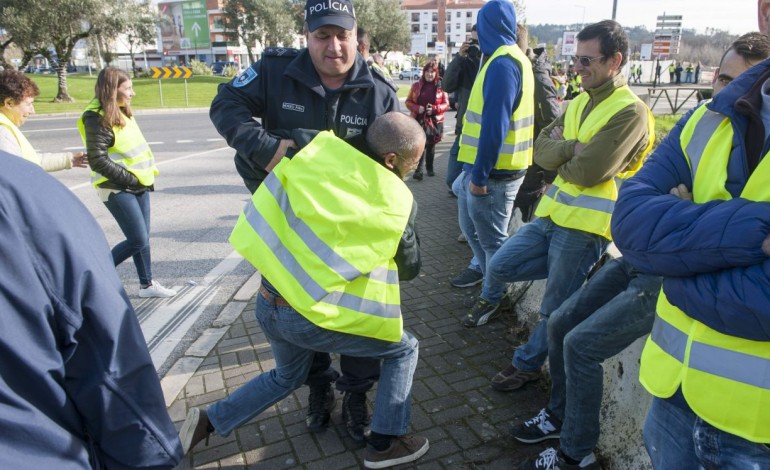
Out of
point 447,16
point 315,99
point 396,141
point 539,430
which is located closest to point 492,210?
point 539,430

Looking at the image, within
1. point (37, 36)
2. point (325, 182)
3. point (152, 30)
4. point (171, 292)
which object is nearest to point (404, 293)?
point (171, 292)

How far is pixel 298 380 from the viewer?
2.61 metres

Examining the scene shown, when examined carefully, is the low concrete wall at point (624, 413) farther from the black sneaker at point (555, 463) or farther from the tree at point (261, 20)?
the tree at point (261, 20)

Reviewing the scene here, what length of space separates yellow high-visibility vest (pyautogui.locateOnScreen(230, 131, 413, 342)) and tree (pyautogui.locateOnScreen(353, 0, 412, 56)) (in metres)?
51.1

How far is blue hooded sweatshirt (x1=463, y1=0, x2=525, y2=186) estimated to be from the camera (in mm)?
3725

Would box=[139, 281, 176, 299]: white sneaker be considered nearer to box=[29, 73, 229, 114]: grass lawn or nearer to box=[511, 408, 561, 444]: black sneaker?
box=[511, 408, 561, 444]: black sneaker

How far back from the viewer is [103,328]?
123 centimetres

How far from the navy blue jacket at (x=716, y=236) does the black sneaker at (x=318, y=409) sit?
190 cm

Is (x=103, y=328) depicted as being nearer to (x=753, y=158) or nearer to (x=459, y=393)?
(x=753, y=158)

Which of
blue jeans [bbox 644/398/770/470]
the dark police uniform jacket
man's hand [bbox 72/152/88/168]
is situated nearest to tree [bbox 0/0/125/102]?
man's hand [bbox 72/152/88/168]

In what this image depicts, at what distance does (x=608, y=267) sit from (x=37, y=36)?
91.3 feet

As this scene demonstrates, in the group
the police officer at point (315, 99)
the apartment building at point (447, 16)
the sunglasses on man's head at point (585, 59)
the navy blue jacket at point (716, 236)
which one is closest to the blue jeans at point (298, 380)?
the police officer at point (315, 99)

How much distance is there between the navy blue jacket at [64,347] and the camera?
1.07 metres

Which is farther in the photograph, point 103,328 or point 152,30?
point 152,30
